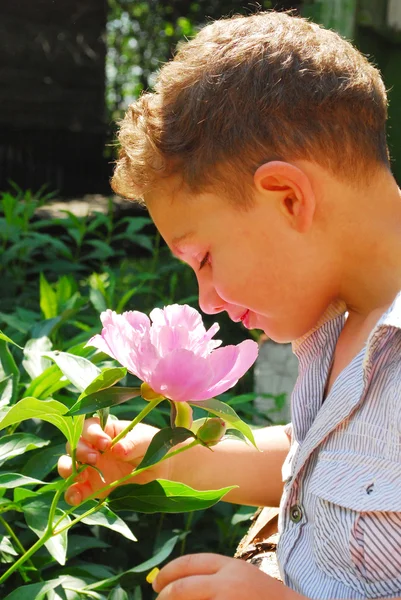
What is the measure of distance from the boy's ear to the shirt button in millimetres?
378

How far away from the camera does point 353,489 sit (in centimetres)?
126

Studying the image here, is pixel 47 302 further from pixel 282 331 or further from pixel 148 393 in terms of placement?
pixel 148 393

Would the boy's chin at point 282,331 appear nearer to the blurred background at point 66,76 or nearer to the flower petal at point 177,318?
the flower petal at point 177,318

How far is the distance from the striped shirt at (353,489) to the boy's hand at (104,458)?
0.22 m

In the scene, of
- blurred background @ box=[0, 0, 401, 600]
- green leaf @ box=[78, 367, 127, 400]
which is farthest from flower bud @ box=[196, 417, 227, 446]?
blurred background @ box=[0, 0, 401, 600]

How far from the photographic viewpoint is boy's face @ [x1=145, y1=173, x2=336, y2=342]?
1348mm

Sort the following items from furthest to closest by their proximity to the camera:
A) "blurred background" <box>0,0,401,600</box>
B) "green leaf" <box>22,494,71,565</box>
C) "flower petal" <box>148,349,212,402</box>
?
"blurred background" <box>0,0,401,600</box> → "green leaf" <box>22,494,71,565</box> → "flower petal" <box>148,349,212,402</box>

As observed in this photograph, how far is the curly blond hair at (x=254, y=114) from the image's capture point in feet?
4.41

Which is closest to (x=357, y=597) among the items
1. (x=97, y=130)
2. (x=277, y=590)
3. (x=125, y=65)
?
(x=277, y=590)

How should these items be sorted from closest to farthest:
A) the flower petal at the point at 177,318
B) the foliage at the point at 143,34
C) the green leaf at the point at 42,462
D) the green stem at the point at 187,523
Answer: the flower petal at the point at 177,318, the green leaf at the point at 42,462, the green stem at the point at 187,523, the foliage at the point at 143,34

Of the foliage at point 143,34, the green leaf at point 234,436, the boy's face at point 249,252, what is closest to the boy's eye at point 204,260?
the boy's face at point 249,252

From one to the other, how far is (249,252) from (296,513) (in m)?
0.36

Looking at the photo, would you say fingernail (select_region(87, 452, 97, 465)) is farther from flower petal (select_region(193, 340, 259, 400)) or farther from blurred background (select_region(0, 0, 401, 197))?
blurred background (select_region(0, 0, 401, 197))

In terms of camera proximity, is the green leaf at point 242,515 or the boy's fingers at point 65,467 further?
the green leaf at point 242,515
